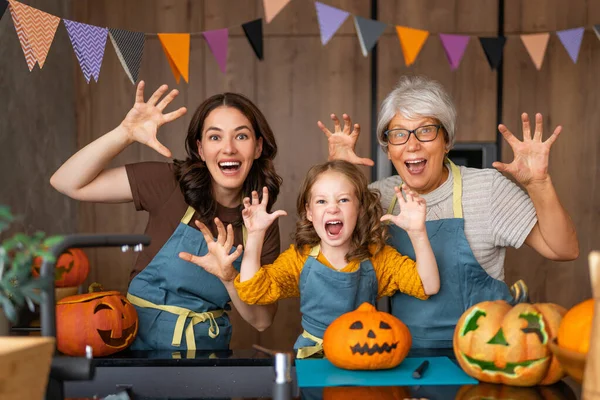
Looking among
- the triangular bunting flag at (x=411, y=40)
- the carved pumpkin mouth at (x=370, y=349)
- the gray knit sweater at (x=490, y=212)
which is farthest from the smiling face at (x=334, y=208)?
the triangular bunting flag at (x=411, y=40)

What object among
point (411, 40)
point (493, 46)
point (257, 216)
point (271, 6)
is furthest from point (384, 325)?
point (493, 46)

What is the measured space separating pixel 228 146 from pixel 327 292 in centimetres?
49

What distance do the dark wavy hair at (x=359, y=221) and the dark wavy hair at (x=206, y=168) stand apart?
0.14 m

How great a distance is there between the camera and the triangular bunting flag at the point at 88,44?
2246mm

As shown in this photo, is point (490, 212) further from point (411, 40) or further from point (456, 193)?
point (411, 40)

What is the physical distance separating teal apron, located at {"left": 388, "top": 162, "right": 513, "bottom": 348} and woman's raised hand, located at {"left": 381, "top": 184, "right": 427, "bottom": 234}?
0.18 m

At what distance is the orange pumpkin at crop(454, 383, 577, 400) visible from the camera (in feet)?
3.82

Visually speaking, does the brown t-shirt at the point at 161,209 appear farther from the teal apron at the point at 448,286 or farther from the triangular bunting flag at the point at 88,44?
the triangular bunting flag at the point at 88,44

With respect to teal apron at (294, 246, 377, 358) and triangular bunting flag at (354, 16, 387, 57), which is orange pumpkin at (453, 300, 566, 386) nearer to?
teal apron at (294, 246, 377, 358)

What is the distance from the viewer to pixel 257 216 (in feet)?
5.67

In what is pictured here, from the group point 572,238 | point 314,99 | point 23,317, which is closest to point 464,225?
point 572,238

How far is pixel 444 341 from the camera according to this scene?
70.2 inches

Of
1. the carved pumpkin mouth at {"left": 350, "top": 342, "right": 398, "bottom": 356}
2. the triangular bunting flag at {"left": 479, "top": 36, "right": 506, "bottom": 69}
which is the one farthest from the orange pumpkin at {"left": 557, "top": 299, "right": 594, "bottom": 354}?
the triangular bunting flag at {"left": 479, "top": 36, "right": 506, "bottom": 69}

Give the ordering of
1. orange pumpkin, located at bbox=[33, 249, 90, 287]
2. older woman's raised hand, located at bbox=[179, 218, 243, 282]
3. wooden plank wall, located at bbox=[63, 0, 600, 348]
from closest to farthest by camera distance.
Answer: older woman's raised hand, located at bbox=[179, 218, 243, 282]
orange pumpkin, located at bbox=[33, 249, 90, 287]
wooden plank wall, located at bbox=[63, 0, 600, 348]
